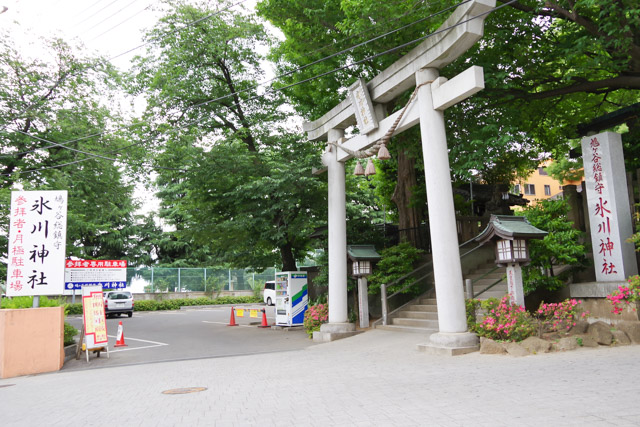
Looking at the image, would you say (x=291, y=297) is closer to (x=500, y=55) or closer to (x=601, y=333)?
(x=500, y=55)

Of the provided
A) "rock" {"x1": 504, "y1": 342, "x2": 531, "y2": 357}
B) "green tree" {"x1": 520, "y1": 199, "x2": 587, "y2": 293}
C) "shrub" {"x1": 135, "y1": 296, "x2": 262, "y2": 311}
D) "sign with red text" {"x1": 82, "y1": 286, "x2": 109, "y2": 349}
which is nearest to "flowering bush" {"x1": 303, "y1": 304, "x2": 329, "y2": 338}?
"sign with red text" {"x1": 82, "y1": 286, "x2": 109, "y2": 349}

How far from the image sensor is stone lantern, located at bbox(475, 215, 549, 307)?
9.91 m

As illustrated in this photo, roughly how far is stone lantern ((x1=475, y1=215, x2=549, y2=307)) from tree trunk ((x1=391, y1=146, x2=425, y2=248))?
26.7ft

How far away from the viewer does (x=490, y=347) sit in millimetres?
9266

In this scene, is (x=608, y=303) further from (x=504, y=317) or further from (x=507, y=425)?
(x=507, y=425)

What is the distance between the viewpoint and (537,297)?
38.2 ft

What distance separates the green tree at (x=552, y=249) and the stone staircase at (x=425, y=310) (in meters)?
1.39

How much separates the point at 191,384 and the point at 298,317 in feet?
35.8

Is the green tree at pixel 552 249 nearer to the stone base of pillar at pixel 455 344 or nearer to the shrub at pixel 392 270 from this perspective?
the stone base of pillar at pixel 455 344

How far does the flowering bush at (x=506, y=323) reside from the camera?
9.40 m

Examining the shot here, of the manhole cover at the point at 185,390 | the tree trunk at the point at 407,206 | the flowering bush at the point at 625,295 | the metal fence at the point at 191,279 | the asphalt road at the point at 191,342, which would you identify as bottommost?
the asphalt road at the point at 191,342

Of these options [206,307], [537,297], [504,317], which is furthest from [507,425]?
[206,307]

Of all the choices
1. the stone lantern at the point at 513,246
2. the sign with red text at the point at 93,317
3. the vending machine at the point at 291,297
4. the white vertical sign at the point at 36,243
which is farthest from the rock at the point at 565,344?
the white vertical sign at the point at 36,243

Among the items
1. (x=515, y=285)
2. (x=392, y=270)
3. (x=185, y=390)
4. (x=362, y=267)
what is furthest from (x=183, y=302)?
(x=515, y=285)
